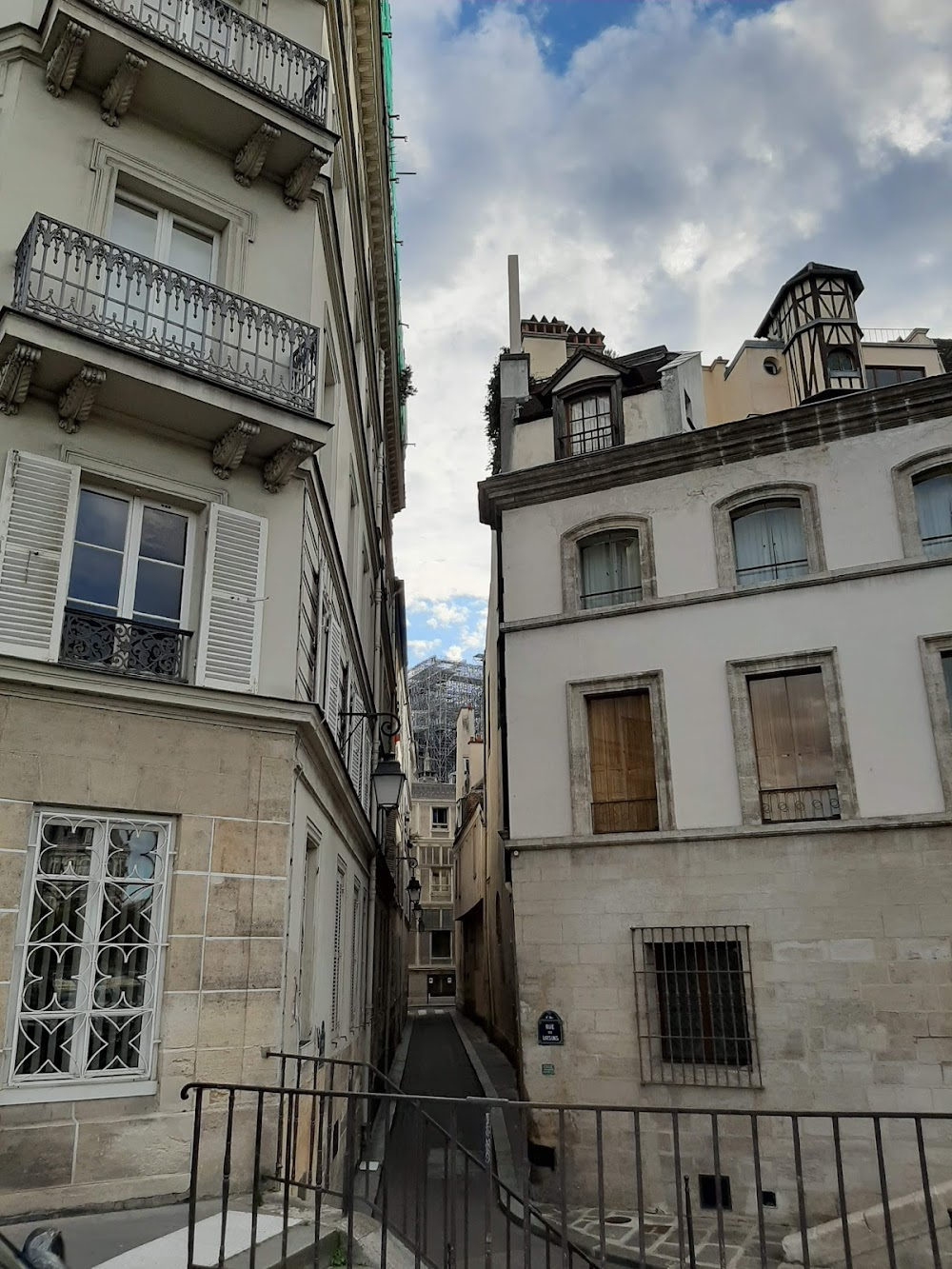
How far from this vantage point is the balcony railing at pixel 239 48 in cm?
916

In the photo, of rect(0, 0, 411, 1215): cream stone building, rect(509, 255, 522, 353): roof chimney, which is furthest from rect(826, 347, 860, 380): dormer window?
rect(0, 0, 411, 1215): cream stone building

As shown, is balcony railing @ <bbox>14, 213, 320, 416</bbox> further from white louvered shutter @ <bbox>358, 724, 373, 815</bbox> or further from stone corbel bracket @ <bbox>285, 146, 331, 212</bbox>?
white louvered shutter @ <bbox>358, 724, 373, 815</bbox>

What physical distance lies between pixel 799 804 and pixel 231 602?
854cm

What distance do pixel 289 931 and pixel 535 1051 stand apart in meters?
6.17

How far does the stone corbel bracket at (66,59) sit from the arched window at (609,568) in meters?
9.58

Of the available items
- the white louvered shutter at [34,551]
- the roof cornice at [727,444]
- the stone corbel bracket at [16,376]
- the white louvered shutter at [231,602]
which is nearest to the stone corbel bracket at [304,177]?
the white louvered shutter at [231,602]

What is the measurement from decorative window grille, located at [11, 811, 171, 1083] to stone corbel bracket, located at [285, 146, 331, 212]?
6.88 meters

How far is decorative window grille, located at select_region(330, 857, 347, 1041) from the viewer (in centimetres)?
1153

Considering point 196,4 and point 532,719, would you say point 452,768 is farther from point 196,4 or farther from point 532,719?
point 196,4

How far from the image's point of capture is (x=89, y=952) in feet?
22.9

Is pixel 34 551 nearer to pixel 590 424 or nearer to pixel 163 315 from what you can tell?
pixel 163 315

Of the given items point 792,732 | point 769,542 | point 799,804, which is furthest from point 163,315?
point 799,804

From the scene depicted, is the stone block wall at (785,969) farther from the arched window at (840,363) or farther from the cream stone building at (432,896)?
the cream stone building at (432,896)

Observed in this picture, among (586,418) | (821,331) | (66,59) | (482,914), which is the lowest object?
(482,914)
